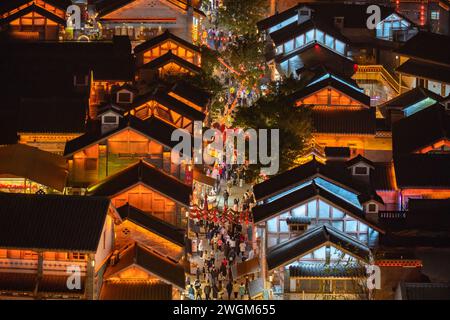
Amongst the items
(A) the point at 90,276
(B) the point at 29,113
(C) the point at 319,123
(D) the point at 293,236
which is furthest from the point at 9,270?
(C) the point at 319,123

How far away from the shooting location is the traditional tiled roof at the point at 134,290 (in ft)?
116

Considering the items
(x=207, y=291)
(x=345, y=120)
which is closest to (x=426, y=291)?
(x=207, y=291)

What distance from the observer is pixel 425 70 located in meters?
53.0

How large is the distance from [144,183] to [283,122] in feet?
25.3

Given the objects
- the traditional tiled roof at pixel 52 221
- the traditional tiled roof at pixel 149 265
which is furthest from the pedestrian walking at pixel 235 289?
the traditional tiled roof at pixel 52 221

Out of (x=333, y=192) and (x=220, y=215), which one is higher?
(x=220, y=215)

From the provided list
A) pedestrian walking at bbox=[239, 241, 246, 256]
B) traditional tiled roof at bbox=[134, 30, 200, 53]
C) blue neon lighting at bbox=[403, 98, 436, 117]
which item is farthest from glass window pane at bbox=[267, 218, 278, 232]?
traditional tiled roof at bbox=[134, 30, 200, 53]

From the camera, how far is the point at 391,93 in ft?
179

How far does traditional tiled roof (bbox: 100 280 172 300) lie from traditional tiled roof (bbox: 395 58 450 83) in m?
19.9

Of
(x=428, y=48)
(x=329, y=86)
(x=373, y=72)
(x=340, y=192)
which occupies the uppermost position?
(x=428, y=48)

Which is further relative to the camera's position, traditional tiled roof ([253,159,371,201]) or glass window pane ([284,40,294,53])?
glass window pane ([284,40,294,53])

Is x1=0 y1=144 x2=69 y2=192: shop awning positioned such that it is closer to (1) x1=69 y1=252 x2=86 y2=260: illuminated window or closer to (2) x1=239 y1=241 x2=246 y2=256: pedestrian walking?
(2) x1=239 y1=241 x2=246 y2=256: pedestrian walking

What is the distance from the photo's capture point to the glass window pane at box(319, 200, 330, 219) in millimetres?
38750

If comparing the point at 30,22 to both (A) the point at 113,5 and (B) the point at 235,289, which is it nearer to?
(A) the point at 113,5
